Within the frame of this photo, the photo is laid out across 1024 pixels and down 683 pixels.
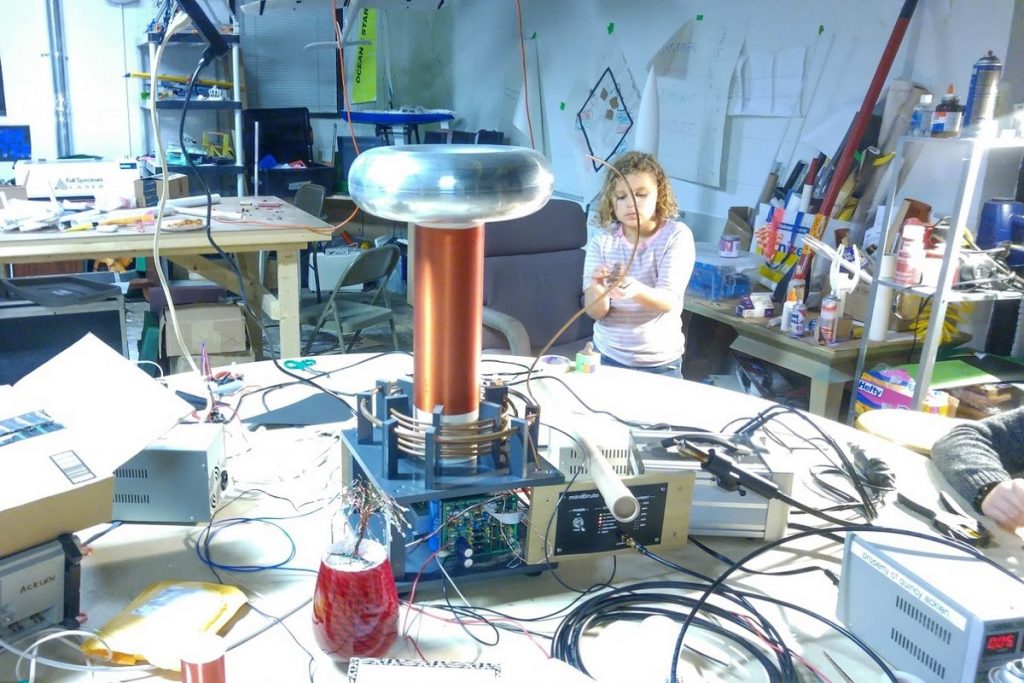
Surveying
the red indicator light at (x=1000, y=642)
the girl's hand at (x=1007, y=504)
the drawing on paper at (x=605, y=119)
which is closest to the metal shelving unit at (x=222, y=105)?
the drawing on paper at (x=605, y=119)

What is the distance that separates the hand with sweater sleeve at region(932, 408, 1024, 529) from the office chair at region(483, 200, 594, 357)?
1539mm

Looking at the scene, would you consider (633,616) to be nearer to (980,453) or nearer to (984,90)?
(980,453)

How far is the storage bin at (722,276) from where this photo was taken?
3098 millimetres

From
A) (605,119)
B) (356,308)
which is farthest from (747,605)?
(605,119)

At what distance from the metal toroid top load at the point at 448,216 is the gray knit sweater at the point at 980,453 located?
2.81 feet

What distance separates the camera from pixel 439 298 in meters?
1.01

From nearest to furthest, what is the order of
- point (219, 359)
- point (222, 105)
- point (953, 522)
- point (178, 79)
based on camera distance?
point (953, 522), point (219, 359), point (222, 105), point (178, 79)

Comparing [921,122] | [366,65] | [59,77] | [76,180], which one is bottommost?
[76,180]

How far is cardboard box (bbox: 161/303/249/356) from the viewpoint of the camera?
3.29m

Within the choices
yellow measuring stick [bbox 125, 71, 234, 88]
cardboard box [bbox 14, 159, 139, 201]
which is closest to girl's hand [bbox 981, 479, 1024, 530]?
cardboard box [bbox 14, 159, 139, 201]

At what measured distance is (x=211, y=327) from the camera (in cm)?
330

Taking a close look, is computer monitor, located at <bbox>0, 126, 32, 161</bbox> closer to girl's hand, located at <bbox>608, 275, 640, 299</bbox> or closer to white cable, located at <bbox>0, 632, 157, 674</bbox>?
girl's hand, located at <bbox>608, 275, 640, 299</bbox>

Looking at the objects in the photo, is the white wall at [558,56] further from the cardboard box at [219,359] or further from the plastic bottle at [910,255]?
the cardboard box at [219,359]

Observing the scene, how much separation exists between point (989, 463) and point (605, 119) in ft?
10.4
